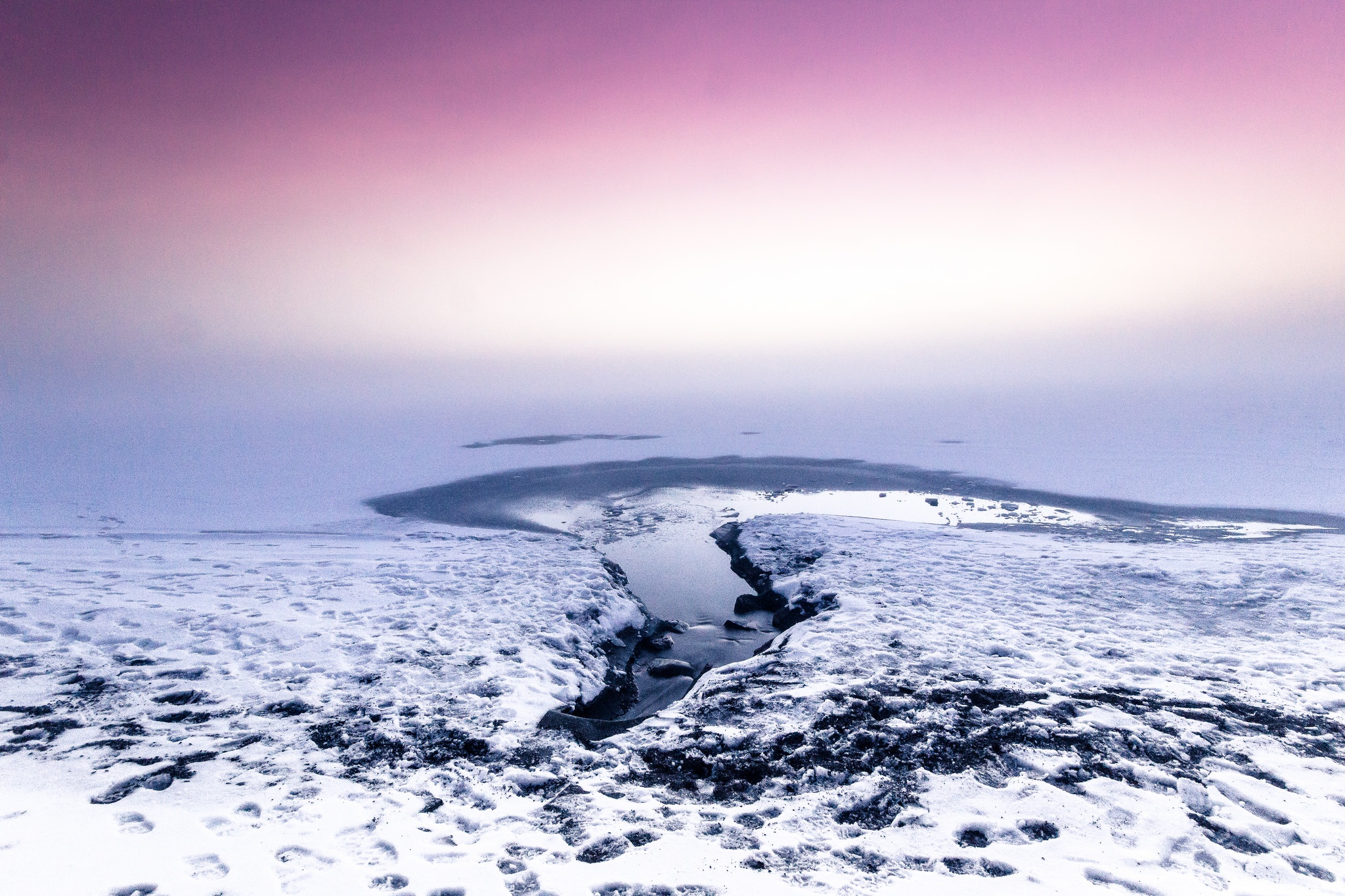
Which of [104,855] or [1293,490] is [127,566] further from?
[1293,490]

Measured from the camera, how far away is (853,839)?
198 inches

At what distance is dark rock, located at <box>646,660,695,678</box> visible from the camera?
390 inches

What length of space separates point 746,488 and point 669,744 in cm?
1931

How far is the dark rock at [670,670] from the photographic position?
991 centimetres

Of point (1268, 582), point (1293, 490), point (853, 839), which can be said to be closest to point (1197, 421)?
point (1293, 490)

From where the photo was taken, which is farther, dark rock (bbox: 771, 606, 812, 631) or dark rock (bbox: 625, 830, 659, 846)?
dark rock (bbox: 771, 606, 812, 631)

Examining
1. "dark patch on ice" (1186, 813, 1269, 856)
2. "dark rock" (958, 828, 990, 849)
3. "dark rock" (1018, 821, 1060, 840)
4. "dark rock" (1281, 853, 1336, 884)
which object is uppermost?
"dark rock" (1281, 853, 1336, 884)

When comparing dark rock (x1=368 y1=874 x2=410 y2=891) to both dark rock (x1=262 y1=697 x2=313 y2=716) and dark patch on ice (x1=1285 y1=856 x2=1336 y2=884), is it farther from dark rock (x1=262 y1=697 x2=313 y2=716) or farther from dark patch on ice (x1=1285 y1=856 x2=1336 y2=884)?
dark patch on ice (x1=1285 y1=856 x2=1336 y2=884)

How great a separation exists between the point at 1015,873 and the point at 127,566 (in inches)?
665

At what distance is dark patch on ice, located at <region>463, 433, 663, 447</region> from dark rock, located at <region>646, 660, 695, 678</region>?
2886 cm

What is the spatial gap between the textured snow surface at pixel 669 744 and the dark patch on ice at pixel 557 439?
26.3 m

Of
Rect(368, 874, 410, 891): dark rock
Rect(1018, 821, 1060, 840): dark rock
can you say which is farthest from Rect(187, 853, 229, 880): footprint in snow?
Rect(1018, 821, 1060, 840): dark rock

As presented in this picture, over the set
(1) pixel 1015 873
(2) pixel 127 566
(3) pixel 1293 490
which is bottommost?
(2) pixel 127 566

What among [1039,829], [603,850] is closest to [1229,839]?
[1039,829]
